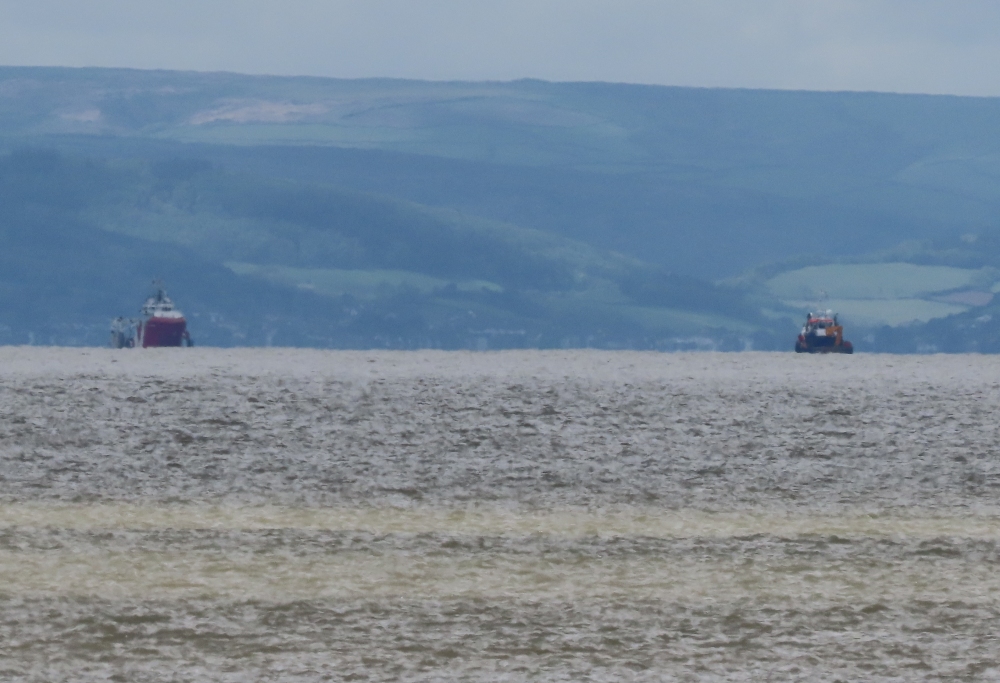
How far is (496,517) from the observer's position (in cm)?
1362

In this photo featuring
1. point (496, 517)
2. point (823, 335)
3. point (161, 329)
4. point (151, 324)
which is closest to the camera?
point (496, 517)

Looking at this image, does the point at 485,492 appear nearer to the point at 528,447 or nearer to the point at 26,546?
the point at 528,447

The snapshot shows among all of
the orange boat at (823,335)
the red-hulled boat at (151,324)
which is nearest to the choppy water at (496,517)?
the orange boat at (823,335)

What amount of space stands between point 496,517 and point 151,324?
55.3 feet

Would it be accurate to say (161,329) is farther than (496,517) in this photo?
Yes

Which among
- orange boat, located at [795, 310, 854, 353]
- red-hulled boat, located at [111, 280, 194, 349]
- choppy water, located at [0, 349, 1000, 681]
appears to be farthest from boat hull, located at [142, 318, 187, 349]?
orange boat, located at [795, 310, 854, 353]

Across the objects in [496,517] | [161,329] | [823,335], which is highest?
[823,335]

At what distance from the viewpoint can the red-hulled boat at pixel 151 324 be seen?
85.1ft

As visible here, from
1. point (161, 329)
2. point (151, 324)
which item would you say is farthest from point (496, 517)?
point (161, 329)

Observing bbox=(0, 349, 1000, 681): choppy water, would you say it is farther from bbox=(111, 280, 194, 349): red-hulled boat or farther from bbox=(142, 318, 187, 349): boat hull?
bbox=(142, 318, 187, 349): boat hull

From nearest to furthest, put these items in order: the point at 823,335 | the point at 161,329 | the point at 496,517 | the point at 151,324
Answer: the point at 496,517 → the point at 823,335 → the point at 151,324 → the point at 161,329

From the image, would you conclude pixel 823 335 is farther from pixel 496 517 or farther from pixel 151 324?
pixel 151 324

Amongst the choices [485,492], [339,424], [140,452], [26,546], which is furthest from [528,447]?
[26,546]

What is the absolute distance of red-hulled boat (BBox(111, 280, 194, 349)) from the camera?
85.1 feet
